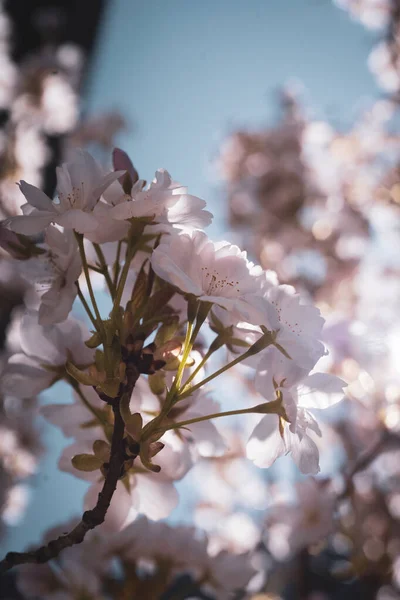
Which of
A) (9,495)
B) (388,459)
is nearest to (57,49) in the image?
(9,495)

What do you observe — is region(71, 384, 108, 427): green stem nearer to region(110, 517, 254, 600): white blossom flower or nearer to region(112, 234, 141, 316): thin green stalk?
region(112, 234, 141, 316): thin green stalk

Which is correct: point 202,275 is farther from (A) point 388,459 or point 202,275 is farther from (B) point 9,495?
(A) point 388,459

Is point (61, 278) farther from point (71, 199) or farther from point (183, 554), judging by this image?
point (183, 554)

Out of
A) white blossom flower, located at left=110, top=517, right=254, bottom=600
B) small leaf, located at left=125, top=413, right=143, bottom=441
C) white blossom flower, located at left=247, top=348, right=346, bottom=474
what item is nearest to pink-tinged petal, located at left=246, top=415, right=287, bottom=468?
white blossom flower, located at left=247, top=348, right=346, bottom=474

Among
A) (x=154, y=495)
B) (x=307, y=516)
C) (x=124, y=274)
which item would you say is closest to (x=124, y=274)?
(x=124, y=274)

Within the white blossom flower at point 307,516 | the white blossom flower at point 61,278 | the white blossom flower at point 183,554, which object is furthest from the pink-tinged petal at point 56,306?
the white blossom flower at point 307,516

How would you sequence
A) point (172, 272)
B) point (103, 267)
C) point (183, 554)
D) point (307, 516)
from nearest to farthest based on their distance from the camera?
point (172, 272) < point (103, 267) < point (183, 554) < point (307, 516)

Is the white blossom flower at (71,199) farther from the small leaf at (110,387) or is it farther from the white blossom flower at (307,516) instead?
the white blossom flower at (307,516)
